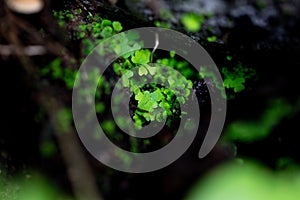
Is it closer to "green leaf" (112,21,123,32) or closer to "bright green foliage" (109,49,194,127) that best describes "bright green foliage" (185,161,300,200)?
"bright green foliage" (109,49,194,127)

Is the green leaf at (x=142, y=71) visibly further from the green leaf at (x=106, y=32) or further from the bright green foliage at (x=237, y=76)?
the bright green foliage at (x=237, y=76)

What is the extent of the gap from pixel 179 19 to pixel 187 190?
137cm

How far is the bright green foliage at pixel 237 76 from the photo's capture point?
272 cm

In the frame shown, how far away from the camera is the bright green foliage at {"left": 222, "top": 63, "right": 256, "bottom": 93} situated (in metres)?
2.72

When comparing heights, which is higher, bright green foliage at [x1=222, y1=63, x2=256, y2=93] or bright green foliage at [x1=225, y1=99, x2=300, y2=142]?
bright green foliage at [x1=222, y1=63, x2=256, y2=93]

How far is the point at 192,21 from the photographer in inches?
80.7

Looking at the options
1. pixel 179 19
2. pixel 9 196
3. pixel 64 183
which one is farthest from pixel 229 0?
pixel 9 196

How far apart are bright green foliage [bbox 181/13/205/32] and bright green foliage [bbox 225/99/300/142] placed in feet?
3.85

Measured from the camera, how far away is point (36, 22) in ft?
8.27

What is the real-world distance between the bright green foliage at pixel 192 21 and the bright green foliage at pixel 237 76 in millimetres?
754

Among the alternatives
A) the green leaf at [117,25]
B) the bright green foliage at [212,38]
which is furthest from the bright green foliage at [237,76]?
the green leaf at [117,25]

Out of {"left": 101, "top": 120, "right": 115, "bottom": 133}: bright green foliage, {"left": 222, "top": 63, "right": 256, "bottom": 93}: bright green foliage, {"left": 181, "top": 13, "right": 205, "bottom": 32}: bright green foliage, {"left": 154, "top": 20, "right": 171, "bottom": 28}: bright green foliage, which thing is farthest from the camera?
{"left": 222, "top": 63, "right": 256, "bottom": 93}: bright green foliage

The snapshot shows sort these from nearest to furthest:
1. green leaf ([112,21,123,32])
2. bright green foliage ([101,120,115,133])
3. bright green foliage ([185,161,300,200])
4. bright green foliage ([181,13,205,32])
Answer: bright green foliage ([185,161,300,200])
bright green foliage ([181,13,205,32])
bright green foliage ([101,120,115,133])
green leaf ([112,21,123,32])

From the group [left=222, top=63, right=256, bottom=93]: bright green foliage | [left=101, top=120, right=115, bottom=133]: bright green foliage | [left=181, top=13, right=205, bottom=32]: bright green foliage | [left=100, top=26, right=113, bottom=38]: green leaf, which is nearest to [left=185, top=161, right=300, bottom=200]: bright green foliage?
[left=181, top=13, right=205, bottom=32]: bright green foliage
